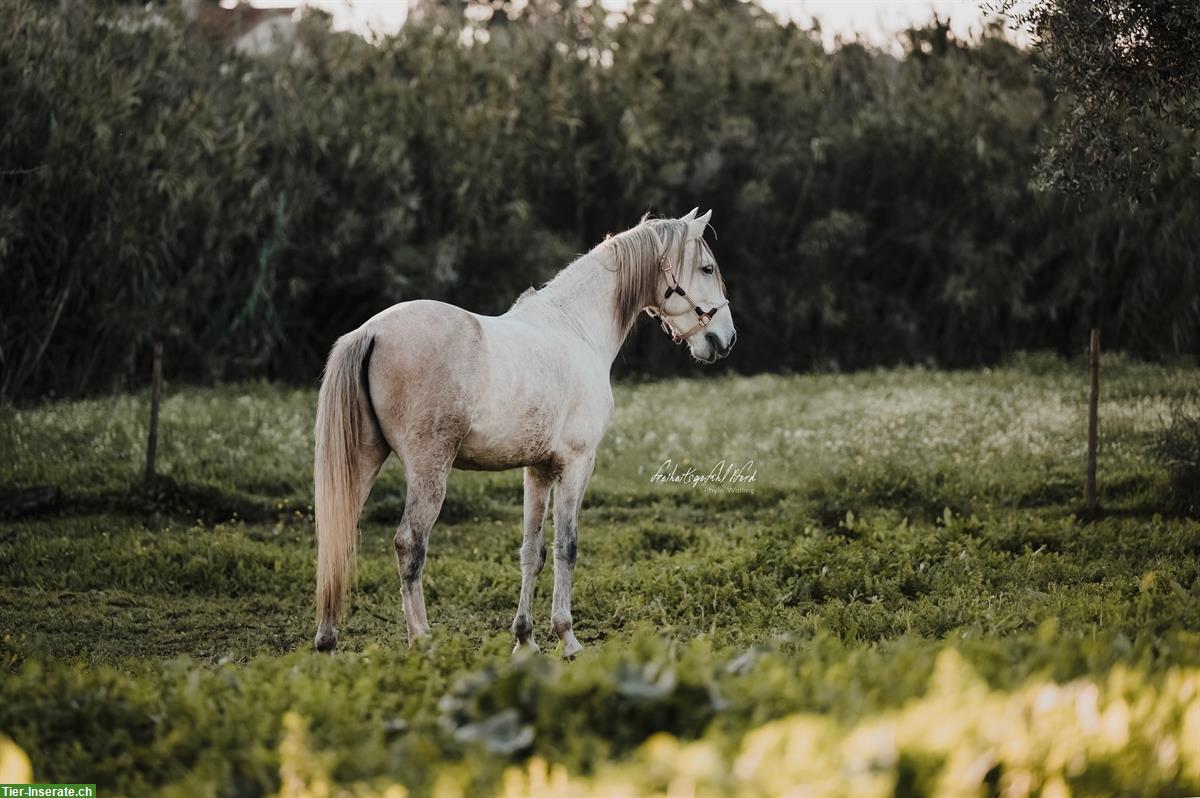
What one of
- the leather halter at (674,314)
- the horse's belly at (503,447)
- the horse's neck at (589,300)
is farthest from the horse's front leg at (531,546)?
the leather halter at (674,314)

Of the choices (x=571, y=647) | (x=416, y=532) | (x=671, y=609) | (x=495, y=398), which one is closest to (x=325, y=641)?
(x=416, y=532)

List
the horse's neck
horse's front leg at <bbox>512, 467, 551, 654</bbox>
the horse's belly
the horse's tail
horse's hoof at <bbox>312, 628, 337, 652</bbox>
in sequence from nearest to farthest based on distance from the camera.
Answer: the horse's tail < horse's hoof at <bbox>312, 628, 337, 652</bbox> < the horse's belly < horse's front leg at <bbox>512, 467, 551, 654</bbox> < the horse's neck

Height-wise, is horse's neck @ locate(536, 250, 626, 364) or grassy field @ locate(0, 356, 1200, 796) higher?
horse's neck @ locate(536, 250, 626, 364)

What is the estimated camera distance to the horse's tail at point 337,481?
5793 mm

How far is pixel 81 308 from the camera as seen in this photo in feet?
48.6

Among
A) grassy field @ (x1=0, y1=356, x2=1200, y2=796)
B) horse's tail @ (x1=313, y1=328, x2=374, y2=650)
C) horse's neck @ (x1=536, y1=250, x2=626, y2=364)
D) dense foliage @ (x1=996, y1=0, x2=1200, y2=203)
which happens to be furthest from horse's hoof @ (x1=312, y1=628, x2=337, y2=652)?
dense foliage @ (x1=996, y1=0, x2=1200, y2=203)

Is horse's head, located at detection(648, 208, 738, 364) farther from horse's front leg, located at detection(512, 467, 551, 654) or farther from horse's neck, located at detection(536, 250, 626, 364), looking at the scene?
horse's front leg, located at detection(512, 467, 551, 654)

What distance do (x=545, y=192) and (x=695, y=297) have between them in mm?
13077

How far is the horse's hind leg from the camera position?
600 centimetres

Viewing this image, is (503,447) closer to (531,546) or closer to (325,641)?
(531,546)

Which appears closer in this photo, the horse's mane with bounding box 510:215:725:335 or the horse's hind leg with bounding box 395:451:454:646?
the horse's hind leg with bounding box 395:451:454:646

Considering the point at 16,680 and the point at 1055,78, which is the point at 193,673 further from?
the point at 1055,78

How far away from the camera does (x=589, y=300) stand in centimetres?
719

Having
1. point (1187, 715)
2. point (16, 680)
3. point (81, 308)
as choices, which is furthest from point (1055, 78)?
point (81, 308)
